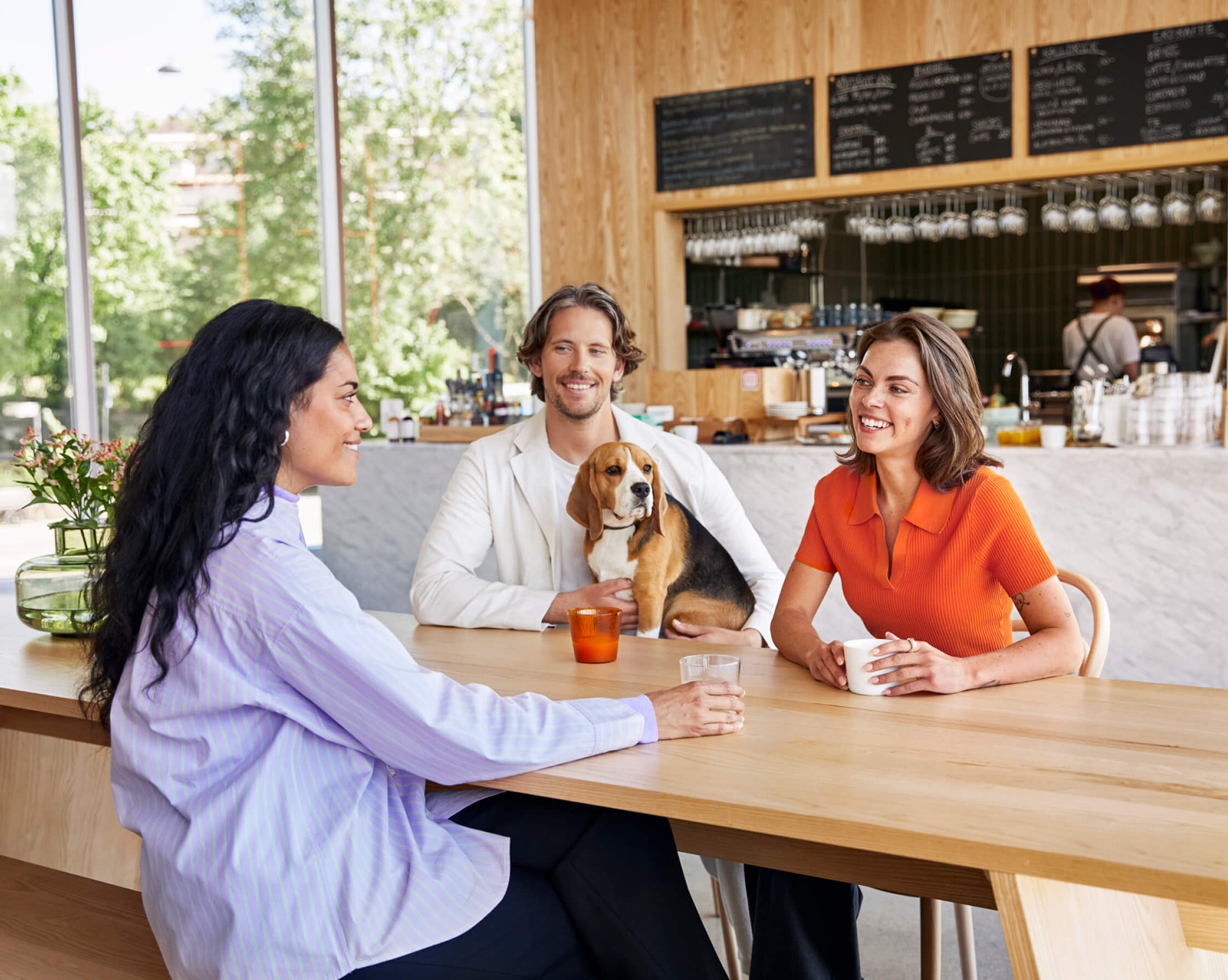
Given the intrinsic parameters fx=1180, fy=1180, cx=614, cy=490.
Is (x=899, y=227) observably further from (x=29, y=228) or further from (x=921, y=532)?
(x=29, y=228)

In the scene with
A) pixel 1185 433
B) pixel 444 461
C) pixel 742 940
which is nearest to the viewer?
pixel 742 940

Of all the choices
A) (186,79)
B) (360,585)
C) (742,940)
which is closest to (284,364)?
(742,940)

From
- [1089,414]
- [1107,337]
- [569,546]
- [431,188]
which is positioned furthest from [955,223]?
[569,546]

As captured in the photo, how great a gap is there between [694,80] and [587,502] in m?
4.20

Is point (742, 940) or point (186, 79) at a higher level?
point (186, 79)

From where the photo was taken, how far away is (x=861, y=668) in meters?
1.76

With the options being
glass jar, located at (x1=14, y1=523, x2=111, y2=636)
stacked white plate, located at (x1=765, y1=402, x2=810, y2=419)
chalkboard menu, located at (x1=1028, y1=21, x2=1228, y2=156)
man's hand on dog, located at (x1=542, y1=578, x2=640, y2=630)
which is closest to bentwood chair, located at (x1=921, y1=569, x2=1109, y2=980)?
man's hand on dog, located at (x1=542, y1=578, x2=640, y2=630)

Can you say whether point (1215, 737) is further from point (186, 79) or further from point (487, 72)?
point (487, 72)

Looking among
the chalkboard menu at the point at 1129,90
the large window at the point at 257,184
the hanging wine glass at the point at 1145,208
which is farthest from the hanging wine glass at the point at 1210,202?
the large window at the point at 257,184

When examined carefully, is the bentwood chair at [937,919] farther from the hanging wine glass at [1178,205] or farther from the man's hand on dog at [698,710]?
the hanging wine glass at [1178,205]

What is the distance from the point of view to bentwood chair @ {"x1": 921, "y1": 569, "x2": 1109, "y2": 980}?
84.9 inches

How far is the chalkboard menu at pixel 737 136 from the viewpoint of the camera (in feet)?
19.1

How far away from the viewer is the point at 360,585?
5.81 meters

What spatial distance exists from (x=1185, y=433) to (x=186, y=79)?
208 inches
